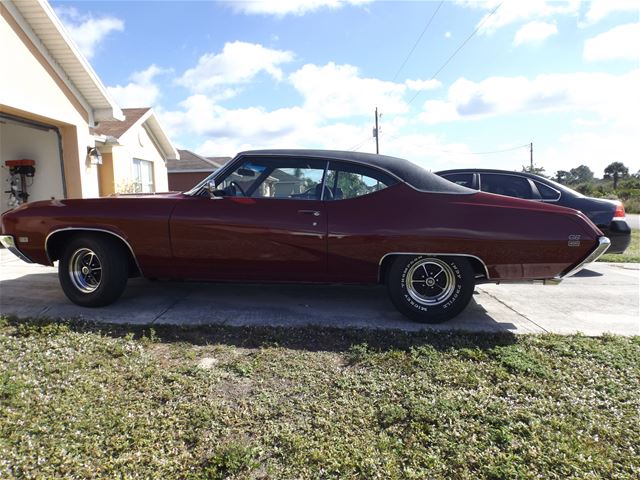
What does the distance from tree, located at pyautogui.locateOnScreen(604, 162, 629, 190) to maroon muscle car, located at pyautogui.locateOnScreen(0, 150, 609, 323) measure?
5254cm

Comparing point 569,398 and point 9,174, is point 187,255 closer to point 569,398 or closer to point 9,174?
point 569,398

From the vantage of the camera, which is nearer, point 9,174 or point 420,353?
point 420,353

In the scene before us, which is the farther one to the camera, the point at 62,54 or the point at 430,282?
the point at 62,54

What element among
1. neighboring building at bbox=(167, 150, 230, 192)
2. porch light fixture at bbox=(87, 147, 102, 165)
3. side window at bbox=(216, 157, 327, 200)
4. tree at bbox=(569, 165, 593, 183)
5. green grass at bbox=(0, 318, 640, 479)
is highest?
tree at bbox=(569, 165, 593, 183)

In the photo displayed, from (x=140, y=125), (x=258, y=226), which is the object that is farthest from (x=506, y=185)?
(x=140, y=125)

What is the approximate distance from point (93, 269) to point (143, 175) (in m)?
13.7

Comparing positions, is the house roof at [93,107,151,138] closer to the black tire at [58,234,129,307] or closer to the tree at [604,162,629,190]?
the black tire at [58,234,129,307]

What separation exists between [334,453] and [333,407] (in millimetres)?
395

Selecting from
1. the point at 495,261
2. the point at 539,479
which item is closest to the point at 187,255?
the point at 495,261

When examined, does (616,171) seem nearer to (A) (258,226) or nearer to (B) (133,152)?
(B) (133,152)

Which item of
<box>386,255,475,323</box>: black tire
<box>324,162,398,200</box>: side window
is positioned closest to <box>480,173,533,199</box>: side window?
<box>386,255,475,323</box>: black tire

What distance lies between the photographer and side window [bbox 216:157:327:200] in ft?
13.0

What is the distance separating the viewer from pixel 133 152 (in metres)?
15.3

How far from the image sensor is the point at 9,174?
1175 cm
